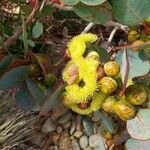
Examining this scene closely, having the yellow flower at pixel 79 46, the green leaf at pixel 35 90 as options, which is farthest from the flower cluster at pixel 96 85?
the green leaf at pixel 35 90

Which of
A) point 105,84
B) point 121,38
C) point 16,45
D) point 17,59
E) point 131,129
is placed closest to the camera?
point 105,84

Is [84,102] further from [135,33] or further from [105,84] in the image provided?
[135,33]

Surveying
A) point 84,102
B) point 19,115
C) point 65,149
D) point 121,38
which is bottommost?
point 65,149

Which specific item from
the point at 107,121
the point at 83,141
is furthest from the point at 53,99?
the point at 83,141

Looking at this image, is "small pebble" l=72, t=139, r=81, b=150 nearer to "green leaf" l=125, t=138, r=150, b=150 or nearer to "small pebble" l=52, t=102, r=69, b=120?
"small pebble" l=52, t=102, r=69, b=120

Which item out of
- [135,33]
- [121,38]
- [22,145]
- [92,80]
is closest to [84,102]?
[92,80]

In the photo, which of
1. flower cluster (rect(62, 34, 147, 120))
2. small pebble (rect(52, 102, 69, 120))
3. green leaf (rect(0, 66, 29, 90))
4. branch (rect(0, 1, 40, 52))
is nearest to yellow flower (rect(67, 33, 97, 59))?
flower cluster (rect(62, 34, 147, 120))
